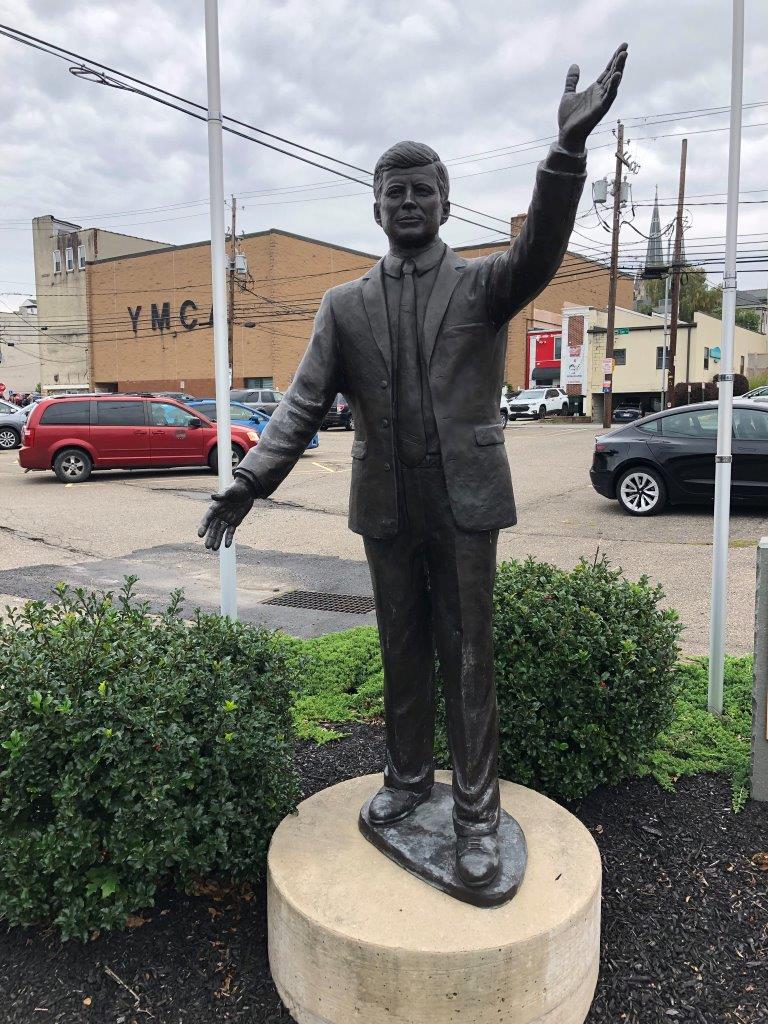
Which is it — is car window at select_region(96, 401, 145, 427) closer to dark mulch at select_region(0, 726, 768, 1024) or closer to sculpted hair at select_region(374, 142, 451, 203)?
dark mulch at select_region(0, 726, 768, 1024)

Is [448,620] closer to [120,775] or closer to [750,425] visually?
[120,775]

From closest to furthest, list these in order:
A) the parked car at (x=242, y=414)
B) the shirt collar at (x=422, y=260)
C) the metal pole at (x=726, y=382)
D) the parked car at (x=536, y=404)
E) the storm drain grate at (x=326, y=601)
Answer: the shirt collar at (x=422, y=260)
the metal pole at (x=726, y=382)
the storm drain grate at (x=326, y=601)
the parked car at (x=242, y=414)
the parked car at (x=536, y=404)

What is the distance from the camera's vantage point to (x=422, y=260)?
248 cm

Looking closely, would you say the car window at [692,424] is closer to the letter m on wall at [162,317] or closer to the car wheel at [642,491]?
the car wheel at [642,491]

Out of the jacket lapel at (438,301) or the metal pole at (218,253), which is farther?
the metal pole at (218,253)

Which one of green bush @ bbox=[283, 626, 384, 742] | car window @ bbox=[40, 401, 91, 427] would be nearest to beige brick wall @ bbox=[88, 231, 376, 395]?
car window @ bbox=[40, 401, 91, 427]

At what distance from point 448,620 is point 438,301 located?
3.36 feet

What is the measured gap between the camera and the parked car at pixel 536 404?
3847cm

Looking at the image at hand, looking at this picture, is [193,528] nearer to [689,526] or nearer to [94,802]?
[689,526]

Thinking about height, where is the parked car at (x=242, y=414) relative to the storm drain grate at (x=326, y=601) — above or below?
above

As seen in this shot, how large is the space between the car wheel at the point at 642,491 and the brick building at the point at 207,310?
2777 cm

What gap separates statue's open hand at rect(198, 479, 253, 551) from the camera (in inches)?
98.0

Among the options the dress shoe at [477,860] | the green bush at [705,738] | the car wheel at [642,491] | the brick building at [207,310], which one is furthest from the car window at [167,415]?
the brick building at [207,310]

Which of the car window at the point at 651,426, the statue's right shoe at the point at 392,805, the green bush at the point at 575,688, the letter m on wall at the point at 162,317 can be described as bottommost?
the statue's right shoe at the point at 392,805
